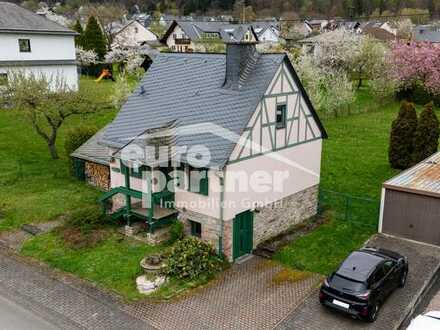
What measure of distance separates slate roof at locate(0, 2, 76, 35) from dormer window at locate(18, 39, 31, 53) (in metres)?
0.92

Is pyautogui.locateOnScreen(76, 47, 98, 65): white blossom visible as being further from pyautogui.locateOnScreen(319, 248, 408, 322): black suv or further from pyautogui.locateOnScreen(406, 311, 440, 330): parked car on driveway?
pyautogui.locateOnScreen(406, 311, 440, 330): parked car on driveway

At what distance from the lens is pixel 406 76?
47.4 metres

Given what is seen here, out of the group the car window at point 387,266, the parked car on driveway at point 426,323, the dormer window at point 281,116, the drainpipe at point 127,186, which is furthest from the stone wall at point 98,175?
the parked car on driveway at point 426,323

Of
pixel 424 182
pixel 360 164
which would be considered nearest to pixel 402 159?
pixel 360 164

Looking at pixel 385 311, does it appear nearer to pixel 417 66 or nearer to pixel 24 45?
pixel 24 45

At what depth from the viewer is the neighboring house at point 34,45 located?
3881cm

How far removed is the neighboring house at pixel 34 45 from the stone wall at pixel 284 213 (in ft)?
82.5

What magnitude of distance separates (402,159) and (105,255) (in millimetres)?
18393

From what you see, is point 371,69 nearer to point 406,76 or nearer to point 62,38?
point 406,76

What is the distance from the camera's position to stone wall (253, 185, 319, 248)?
18.0 metres

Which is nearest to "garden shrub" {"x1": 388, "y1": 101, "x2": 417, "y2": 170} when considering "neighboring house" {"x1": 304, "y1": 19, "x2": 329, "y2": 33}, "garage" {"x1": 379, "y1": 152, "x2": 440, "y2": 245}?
"garage" {"x1": 379, "y1": 152, "x2": 440, "y2": 245}

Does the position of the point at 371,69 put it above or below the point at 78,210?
above

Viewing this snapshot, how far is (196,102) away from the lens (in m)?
18.1

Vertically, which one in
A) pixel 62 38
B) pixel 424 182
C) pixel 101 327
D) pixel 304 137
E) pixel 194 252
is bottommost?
pixel 101 327
